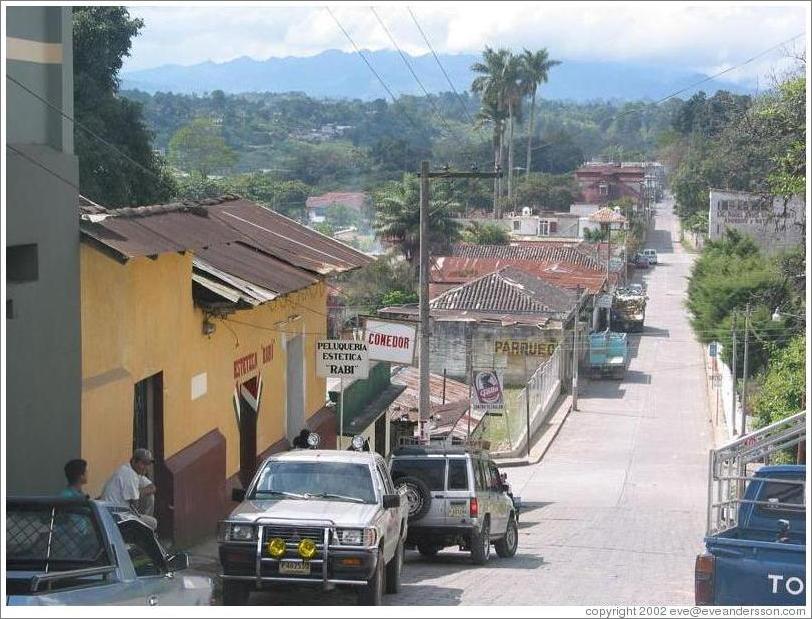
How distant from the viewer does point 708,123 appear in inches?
4983

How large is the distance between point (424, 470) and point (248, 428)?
3489 mm

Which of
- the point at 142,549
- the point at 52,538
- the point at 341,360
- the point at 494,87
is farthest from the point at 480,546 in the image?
the point at 494,87

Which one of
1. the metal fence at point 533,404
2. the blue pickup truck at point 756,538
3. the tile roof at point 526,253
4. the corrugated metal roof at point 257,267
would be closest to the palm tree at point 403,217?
the tile roof at point 526,253

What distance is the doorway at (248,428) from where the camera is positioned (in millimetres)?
20172

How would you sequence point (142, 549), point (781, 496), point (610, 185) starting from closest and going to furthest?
point (142, 549), point (781, 496), point (610, 185)

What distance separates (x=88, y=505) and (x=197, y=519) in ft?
25.8

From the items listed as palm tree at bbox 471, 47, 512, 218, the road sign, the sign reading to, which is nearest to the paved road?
the sign reading to

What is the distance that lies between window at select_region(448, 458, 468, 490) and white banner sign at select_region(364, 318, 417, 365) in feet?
23.7

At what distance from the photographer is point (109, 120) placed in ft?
146

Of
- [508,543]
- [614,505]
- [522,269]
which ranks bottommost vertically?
[614,505]

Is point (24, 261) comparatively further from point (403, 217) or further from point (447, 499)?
point (403, 217)

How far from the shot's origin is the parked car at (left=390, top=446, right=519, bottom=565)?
17.8 m

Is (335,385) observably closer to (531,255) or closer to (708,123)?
(531,255)

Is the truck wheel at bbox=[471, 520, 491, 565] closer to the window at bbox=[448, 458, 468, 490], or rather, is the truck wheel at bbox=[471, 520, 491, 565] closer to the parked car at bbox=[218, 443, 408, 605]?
the window at bbox=[448, 458, 468, 490]
